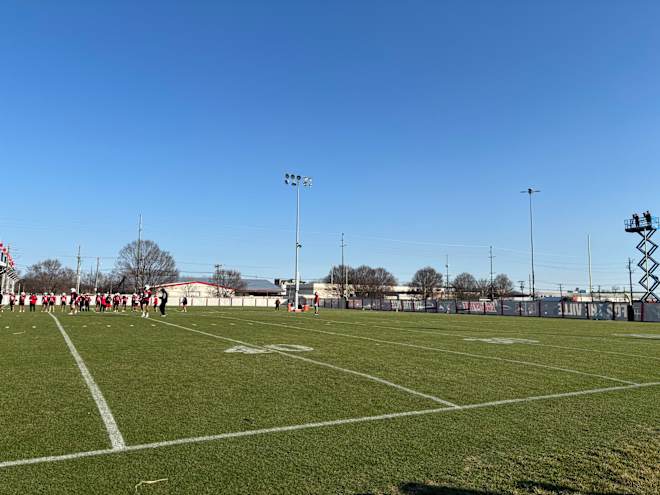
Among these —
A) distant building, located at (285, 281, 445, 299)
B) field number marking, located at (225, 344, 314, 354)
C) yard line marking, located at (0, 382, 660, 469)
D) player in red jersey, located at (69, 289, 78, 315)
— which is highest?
distant building, located at (285, 281, 445, 299)

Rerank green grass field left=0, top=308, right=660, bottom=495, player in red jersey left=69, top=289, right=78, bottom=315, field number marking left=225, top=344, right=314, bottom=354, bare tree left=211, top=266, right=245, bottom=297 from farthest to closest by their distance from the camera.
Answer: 1. bare tree left=211, top=266, right=245, bottom=297
2. player in red jersey left=69, top=289, right=78, bottom=315
3. field number marking left=225, top=344, right=314, bottom=354
4. green grass field left=0, top=308, right=660, bottom=495

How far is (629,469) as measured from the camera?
388 centimetres

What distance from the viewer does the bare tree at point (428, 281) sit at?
137500 millimetres

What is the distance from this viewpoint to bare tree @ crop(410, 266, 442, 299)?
13750cm

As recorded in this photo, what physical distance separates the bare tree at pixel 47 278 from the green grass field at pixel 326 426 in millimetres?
137008

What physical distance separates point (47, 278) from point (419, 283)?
352ft

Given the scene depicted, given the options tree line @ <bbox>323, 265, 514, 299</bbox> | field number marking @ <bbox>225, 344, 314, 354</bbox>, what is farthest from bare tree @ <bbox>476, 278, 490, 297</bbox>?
field number marking @ <bbox>225, 344, 314, 354</bbox>

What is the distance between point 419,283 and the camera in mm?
139375

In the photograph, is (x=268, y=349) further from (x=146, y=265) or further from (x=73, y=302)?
(x=146, y=265)

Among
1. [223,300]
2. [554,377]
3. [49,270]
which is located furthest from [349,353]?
[49,270]

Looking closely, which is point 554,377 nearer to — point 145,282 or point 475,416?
point 475,416

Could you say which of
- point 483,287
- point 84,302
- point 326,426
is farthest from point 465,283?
point 326,426

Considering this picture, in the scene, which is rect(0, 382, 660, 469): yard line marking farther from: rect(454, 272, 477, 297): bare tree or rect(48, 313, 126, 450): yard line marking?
rect(454, 272, 477, 297): bare tree

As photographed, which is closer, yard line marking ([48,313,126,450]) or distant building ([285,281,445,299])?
yard line marking ([48,313,126,450])
